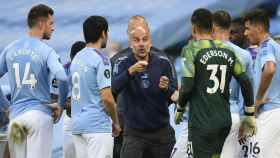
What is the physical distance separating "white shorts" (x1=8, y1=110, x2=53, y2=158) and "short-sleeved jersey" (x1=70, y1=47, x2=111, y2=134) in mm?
284

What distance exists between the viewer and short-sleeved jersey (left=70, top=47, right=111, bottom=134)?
786 cm

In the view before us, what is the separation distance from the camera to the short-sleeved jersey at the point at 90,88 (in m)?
7.86

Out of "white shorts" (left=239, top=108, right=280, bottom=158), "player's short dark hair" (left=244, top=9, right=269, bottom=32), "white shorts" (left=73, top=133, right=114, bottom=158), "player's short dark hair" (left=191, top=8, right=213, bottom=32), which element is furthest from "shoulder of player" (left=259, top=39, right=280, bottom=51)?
"white shorts" (left=73, top=133, right=114, bottom=158)

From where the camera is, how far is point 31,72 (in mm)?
7977

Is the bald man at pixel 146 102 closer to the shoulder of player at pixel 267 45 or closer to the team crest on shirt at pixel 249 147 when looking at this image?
the team crest on shirt at pixel 249 147

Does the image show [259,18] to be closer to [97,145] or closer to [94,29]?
[94,29]

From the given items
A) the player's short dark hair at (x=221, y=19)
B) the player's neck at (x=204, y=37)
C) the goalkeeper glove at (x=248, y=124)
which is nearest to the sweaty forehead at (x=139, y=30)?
the player's short dark hair at (x=221, y=19)

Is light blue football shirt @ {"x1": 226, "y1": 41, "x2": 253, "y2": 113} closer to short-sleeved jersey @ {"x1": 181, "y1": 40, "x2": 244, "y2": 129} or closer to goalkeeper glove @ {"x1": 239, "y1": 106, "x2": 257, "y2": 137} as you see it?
goalkeeper glove @ {"x1": 239, "y1": 106, "x2": 257, "y2": 137}

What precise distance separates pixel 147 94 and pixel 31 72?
118cm

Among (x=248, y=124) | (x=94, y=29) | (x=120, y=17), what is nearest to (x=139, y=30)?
(x=94, y=29)

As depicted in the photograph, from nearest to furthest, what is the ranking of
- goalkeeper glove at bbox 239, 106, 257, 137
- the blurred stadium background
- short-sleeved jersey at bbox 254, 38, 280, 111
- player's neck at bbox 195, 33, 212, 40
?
player's neck at bbox 195, 33, 212, 40 → goalkeeper glove at bbox 239, 106, 257, 137 → short-sleeved jersey at bbox 254, 38, 280, 111 → the blurred stadium background

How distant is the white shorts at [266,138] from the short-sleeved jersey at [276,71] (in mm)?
86

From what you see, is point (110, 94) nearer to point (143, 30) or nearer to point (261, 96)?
Answer: point (143, 30)

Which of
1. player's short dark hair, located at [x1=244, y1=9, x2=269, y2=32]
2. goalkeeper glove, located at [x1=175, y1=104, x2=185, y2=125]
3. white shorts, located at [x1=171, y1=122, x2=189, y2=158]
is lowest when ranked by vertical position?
white shorts, located at [x1=171, y1=122, x2=189, y2=158]
